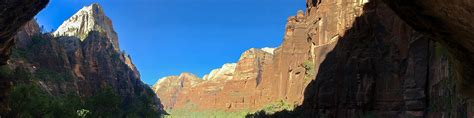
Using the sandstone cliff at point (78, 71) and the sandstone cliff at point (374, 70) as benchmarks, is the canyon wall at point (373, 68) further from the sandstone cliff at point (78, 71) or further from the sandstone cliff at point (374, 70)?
the sandstone cliff at point (78, 71)

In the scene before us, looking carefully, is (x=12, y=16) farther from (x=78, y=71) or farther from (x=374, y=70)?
(x=78, y=71)

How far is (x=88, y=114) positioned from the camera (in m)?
62.1

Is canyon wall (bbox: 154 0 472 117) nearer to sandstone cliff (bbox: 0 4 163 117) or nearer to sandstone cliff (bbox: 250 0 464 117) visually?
sandstone cliff (bbox: 250 0 464 117)

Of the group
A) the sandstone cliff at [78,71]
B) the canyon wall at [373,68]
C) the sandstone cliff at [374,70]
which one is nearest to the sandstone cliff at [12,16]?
the canyon wall at [373,68]

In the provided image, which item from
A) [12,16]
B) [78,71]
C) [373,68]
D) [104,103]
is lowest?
[12,16]

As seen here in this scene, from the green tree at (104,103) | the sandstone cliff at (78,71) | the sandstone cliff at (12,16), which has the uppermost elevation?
the sandstone cliff at (78,71)

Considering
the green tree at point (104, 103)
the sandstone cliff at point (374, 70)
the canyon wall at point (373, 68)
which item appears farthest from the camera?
the green tree at point (104, 103)

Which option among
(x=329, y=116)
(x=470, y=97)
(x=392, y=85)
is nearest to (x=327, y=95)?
(x=329, y=116)

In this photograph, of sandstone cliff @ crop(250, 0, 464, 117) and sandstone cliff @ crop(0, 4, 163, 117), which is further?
sandstone cliff @ crop(0, 4, 163, 117)

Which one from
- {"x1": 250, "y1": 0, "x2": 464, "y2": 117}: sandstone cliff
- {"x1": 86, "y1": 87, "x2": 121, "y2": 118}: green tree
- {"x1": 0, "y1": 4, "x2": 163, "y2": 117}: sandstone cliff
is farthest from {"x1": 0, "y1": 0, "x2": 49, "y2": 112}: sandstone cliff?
{"x1": 86, "y1": 87, "x2": 121, "y2": 118}: green tree

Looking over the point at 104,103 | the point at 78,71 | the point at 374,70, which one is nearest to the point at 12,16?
the point at 374,70

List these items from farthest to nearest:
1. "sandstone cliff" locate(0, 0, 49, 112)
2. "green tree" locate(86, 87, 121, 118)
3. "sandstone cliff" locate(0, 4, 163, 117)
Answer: "sandstone cliff" locate(0, 4, 163, 117) → "green tree" locate(86, 87, 121, 118) → "sandstone cliff" locate(0, 0, 49, 112)

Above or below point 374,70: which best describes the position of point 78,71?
above

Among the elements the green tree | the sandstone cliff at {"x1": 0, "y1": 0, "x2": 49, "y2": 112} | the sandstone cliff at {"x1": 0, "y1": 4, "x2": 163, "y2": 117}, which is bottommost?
the sandstone cliff at {"x1": 0, "y1": 0, "x2": 49, "y2": 112}
